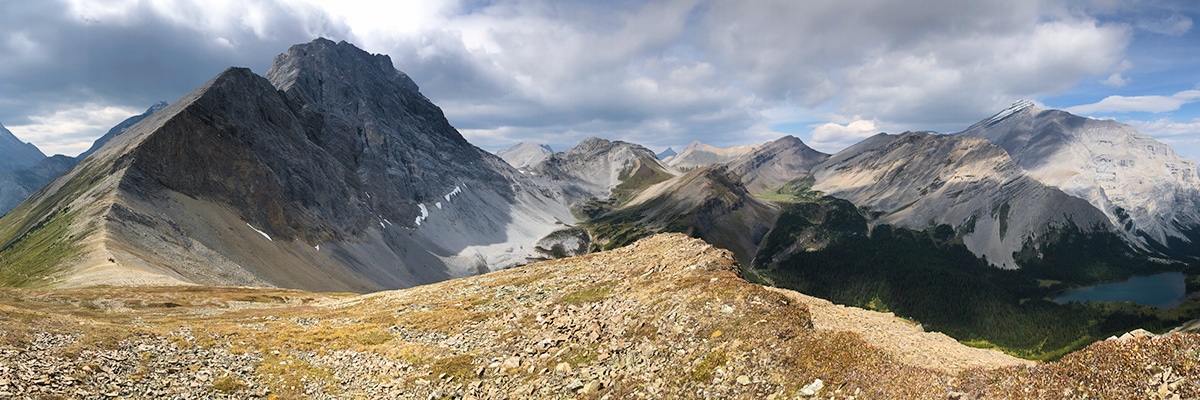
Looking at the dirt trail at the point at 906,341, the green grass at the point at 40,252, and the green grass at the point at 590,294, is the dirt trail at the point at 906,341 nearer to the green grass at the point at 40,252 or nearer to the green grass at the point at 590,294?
the green grass at the point at 590,294

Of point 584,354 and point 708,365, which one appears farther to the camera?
point 584,354

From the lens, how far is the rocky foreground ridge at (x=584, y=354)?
17.7 meters

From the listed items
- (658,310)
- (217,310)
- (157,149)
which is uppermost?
(157,149)

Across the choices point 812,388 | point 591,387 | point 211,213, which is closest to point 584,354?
point 591,387

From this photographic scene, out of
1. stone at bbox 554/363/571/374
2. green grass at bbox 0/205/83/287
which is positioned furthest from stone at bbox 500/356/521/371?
green grass at bbox 0/205/83/287

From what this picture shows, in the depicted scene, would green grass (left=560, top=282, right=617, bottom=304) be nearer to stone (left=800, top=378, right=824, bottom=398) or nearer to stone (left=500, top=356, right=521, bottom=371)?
stone (left=500, top=356, right=521, bottom=371)

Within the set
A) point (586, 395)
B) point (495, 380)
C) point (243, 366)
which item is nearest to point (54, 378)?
point (243, 366)

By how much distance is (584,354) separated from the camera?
28.0 metres

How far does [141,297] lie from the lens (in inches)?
2191

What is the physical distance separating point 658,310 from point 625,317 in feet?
6.64

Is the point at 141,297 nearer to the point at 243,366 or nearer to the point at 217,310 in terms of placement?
the point at 217,310

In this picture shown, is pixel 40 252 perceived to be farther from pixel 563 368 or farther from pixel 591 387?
pixel 591 387

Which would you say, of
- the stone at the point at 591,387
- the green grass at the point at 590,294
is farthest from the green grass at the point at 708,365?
the green grass at the point at 590,294

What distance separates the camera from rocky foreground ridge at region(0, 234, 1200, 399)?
698 inches
